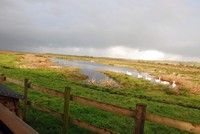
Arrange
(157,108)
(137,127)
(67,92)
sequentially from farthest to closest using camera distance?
1. (157,108)
2. (67,92)
3. (137,127)

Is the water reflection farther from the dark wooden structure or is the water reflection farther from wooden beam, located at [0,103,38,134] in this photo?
wooden beam, located at [0,103,38,134]

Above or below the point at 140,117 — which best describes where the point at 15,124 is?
above

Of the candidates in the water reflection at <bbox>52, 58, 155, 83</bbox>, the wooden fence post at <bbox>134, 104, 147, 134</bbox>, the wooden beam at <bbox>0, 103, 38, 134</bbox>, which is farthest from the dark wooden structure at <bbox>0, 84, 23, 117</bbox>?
the water reflection at <bbox>52, 58, 155, 83</bbox>

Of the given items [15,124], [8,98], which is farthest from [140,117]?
[15,124]

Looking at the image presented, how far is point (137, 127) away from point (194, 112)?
20.0m

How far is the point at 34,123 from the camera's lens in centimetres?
1655

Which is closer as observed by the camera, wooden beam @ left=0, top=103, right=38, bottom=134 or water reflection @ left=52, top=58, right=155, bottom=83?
wooden beam @ left=0, top=103, right=38, bottom=134

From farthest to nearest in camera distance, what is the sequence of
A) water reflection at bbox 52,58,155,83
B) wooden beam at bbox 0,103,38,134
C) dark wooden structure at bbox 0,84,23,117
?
water reflection at bbox 52,58,155,83 → dark wooden structure at bbox 0,84,23,117 → wooden beam at bbox 0,103,38,134

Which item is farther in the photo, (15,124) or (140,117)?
(140,117)

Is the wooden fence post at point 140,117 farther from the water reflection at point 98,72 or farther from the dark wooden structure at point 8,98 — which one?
the water reflection at point 98,72

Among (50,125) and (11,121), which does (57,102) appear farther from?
(11,121)

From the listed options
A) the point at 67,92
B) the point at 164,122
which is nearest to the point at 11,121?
the point at 164,122

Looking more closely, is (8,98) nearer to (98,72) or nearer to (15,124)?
(15,124)

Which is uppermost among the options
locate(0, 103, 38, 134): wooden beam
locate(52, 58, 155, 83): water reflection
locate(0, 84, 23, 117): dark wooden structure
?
locate(0, 103, 38, 134): wooden beam
